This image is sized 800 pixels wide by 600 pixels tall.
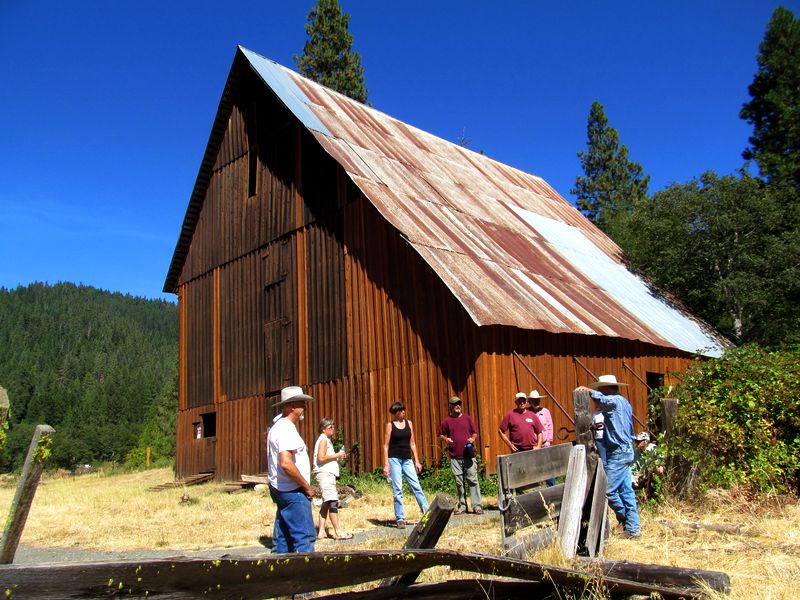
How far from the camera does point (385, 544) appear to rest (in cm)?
816

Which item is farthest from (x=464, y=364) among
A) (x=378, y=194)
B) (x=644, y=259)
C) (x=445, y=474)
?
(x=644, y=259)

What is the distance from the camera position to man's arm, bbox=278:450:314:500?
5945mm

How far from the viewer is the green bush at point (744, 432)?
930 cm

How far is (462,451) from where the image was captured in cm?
1066

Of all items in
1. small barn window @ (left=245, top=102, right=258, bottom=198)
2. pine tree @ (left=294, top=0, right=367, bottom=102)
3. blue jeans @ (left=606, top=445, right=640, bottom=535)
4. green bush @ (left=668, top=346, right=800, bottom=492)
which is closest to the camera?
blue jeans @ (left=606, top=445, right=640, bottom=535)

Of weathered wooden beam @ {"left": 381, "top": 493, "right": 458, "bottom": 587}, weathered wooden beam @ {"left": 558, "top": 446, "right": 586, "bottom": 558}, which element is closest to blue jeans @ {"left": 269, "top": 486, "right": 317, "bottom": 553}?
weathered wooden beam @ {"left": 381, "top": 493, "right": 458, "bottom": 587}

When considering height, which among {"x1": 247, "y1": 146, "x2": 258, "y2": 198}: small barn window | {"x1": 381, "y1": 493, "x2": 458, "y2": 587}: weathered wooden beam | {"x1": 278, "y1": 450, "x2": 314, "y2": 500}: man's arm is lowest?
{"x1": 381, "y1": 493, "x2": 458, "y2": 587}: weathered wooden beam

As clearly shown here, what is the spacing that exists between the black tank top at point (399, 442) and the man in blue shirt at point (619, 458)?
3107 millimetres

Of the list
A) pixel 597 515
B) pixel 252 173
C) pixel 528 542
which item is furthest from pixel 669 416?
pixel 252 173

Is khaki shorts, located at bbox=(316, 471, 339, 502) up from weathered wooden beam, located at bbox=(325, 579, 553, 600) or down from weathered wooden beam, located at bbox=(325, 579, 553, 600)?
up

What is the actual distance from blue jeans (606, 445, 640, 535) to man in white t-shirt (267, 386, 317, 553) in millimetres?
3306

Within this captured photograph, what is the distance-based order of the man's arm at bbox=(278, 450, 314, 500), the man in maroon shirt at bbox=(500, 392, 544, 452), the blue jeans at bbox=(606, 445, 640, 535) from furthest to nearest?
the man in maroon shirt at bbox=(500, 392, 544, 452) < the blue jeans at bbox=(606, 445, 640, 535) < the man's arm at bbox=(278, 450, 314, 500)

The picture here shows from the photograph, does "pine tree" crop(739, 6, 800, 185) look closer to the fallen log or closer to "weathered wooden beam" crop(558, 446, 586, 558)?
the fallen log

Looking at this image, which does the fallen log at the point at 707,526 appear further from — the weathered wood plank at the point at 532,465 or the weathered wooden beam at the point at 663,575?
the weathered wooden beam at the point at 663,575
